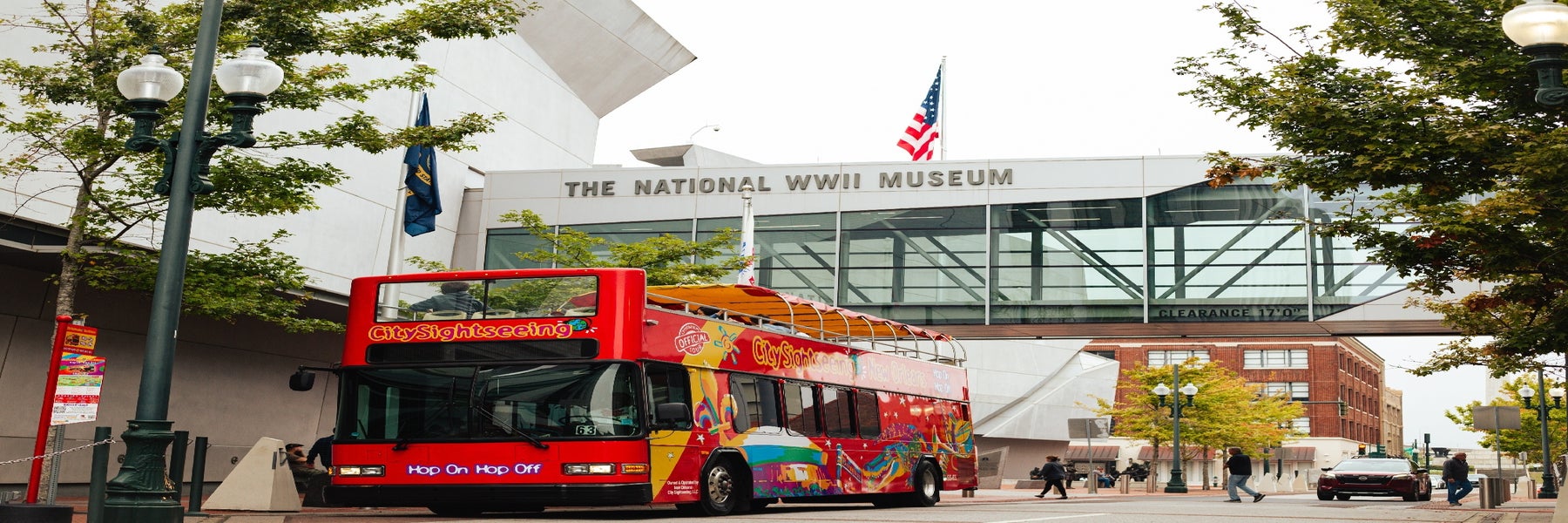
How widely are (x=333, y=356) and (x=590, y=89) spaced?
1613cm

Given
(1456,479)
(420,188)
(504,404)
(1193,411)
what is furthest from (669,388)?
(1193,411)

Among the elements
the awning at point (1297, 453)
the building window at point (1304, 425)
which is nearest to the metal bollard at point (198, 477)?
the awning at point (1297, 453)

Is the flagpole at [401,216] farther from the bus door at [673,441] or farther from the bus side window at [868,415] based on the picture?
the bus door at [673,441]

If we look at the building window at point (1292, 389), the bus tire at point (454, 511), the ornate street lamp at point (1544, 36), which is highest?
the building window at point (1292, 389)

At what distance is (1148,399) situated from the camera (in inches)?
2370

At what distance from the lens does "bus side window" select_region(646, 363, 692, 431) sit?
15.1 meters

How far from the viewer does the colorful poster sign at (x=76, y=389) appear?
41.1 feet

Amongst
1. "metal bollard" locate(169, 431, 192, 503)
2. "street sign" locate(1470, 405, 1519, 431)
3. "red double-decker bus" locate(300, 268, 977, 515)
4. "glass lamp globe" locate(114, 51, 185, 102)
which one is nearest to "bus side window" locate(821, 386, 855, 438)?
"red double-decker bus" locate(300, 268, 977, 515)

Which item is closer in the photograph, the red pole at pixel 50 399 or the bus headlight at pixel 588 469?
the red pole at pixel 50 399

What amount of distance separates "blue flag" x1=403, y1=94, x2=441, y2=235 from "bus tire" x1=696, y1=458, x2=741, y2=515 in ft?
42.8

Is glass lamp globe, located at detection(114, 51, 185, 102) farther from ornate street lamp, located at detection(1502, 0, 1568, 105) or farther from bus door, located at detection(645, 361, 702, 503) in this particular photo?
ornate street lamp, located at detection(1502, 0, 1568, 105)

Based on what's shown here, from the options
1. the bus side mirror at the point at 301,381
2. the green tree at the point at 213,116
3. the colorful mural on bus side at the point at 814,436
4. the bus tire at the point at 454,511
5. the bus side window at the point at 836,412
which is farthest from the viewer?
the bus side window at the point at 836,412

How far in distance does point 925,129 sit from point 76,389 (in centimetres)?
3148

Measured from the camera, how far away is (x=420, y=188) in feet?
91.0
